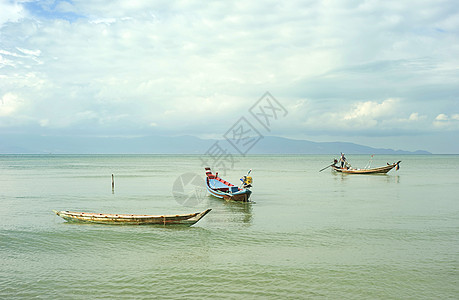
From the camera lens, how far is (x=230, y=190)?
26797 mm

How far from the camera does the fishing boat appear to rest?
25.9 m

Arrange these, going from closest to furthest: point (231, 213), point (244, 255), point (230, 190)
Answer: point (244, 255), point (231, 213), point (230, 190)

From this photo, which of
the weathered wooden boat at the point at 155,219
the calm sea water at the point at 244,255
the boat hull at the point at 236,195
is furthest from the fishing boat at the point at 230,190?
the weathered wooden boat at the point at 155,219

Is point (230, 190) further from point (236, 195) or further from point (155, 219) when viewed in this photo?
point (155, 219)

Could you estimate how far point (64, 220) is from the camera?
20.1 m

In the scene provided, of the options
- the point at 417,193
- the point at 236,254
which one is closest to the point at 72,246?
the point at 236,254

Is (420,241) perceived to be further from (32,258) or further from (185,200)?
(185,200)

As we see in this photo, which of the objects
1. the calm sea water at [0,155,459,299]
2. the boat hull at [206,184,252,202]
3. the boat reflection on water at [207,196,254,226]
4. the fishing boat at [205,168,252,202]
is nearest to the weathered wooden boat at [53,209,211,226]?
the calm sea water at [0,155,459,299]

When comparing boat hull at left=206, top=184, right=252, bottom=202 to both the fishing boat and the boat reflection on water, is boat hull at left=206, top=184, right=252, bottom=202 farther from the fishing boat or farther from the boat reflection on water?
the boat reflection on water

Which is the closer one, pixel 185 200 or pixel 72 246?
pixel 72 246

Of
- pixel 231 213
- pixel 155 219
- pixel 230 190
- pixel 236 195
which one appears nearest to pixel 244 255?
pixel 155 219

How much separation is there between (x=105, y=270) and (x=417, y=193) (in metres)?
28.4

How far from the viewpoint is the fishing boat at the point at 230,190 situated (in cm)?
2586

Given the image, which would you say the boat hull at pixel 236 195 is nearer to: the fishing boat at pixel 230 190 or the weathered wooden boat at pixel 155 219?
the fishing boat at pixel 230 190
